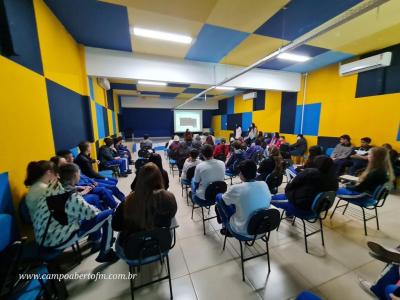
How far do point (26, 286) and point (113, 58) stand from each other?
13.9ft

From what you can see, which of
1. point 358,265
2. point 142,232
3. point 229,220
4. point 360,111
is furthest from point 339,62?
point 142,232

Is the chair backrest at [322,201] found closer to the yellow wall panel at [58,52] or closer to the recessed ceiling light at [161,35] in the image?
the recessed ceiling light at [161,35]

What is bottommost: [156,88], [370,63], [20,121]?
[20,121]

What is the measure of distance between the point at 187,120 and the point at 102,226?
37.1ft

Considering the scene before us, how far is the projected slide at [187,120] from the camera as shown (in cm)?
1260

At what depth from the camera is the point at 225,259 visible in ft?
6.38

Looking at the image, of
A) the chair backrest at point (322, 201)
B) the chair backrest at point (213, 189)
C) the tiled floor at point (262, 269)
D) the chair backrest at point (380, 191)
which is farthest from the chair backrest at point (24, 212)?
the chair backrest at point (380, 191)

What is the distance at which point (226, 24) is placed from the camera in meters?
2.93

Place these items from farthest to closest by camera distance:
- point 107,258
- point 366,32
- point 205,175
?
1. point 366,32
2. point 205,175
3. point 107,258

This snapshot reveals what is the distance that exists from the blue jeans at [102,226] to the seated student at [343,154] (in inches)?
193

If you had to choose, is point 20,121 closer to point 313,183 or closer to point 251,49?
point 313,183

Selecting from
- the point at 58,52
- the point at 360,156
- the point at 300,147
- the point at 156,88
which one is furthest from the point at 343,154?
the point at 156,88

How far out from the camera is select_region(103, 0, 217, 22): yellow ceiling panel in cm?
236

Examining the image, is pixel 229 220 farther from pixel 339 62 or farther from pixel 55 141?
pixel 339 62
